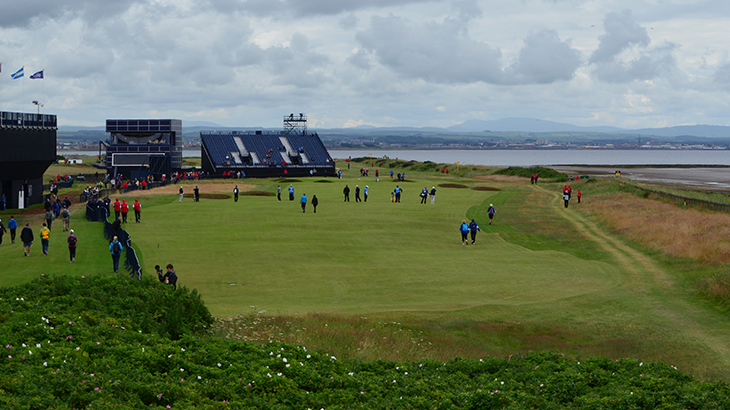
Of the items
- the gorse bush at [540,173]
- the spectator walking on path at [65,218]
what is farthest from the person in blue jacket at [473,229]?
the gorse bush at [540,173]

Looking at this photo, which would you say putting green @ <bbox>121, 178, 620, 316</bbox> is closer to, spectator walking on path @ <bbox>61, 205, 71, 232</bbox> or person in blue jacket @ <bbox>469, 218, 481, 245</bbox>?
person in blue jacket @ <bbox>469, 218, 481, 245</bbox>

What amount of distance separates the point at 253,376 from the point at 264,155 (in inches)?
3525

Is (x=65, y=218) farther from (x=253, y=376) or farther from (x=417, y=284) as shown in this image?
(x=253, y=376)

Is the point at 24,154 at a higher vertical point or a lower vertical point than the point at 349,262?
higher

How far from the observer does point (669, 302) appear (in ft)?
74.1

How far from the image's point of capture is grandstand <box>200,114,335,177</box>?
93.8 meters

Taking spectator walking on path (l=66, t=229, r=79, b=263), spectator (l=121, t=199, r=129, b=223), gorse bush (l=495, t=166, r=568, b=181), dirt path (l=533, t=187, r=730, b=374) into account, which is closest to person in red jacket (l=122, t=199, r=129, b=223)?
spectator (l=121, t=199, r=129, b=223)

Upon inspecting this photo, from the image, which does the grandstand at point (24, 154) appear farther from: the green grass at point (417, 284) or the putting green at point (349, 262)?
the green grass at point (417, 284)

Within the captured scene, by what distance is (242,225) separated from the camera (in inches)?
1517

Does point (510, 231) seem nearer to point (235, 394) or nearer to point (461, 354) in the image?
point (461, 354)

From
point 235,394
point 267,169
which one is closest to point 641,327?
point 235,394

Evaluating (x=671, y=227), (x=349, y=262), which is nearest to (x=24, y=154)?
(x=349, y=262)

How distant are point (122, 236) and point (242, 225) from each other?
36.5 ft

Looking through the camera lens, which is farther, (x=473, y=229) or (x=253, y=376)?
(x=473, y=229)
